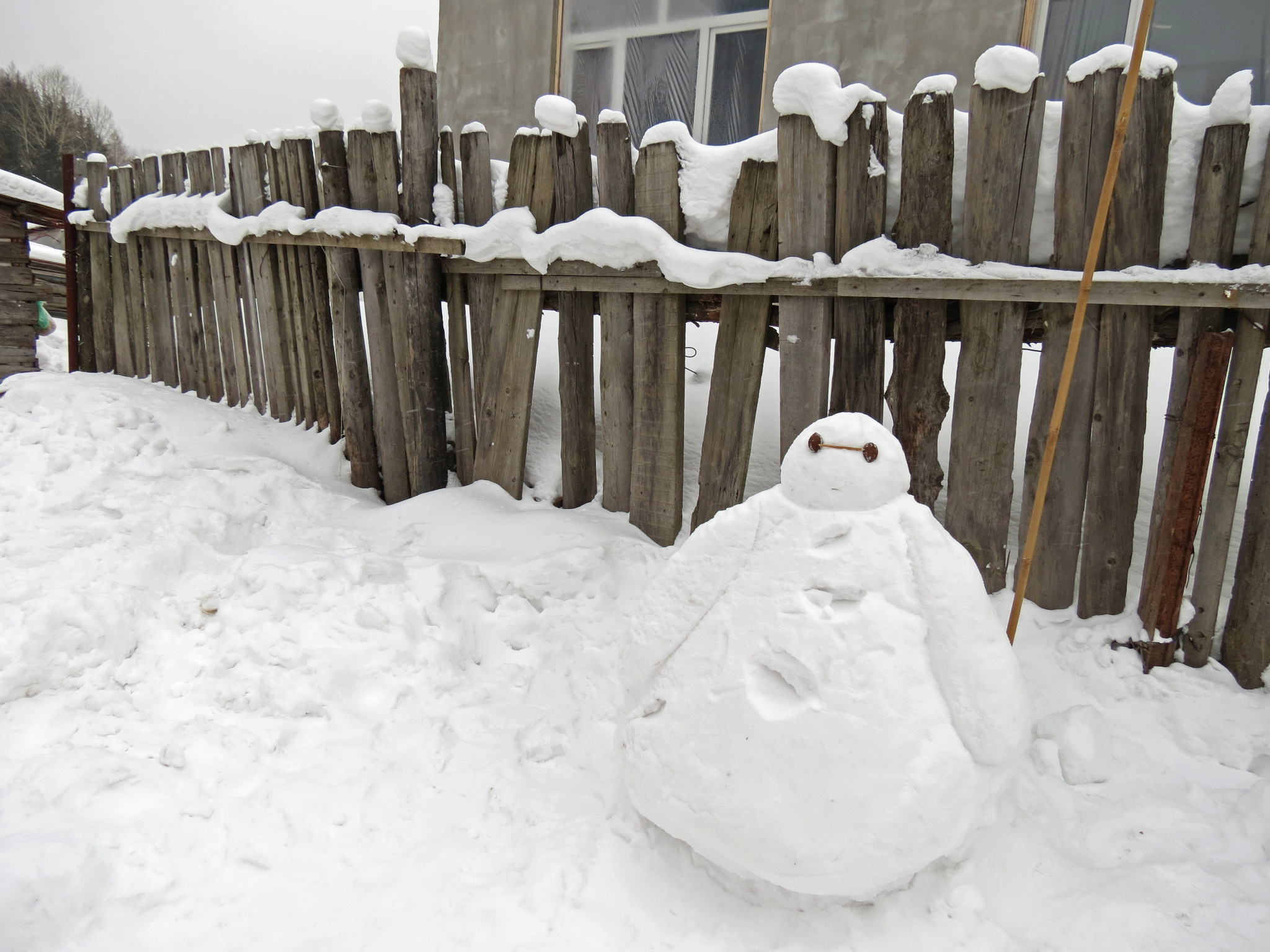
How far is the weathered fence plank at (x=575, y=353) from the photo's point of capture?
10.8 ft

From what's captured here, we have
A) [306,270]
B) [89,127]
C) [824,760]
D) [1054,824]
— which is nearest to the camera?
[824,760]

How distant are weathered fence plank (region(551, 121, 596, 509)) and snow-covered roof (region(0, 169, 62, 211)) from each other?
5869 mm

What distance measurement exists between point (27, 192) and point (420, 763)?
7.30 meters

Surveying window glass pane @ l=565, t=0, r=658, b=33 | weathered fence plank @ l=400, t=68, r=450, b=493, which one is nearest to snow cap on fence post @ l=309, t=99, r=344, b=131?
weathered fence plank @ l=400, t=68, r=450, b=493

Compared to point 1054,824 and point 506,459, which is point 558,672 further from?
point 1054,824

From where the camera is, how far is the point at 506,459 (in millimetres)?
3668

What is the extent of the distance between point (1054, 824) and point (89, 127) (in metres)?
34.3

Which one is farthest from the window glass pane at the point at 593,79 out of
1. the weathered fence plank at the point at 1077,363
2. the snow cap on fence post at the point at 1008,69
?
the weathered fence plank at the point at 1077,363

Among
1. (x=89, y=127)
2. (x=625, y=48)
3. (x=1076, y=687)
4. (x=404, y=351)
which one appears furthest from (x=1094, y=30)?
(x=89, y=127)

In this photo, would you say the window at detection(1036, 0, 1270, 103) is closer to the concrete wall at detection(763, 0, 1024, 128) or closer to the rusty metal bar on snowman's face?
the concrete wall at detection(763, 0, 1024, 128)

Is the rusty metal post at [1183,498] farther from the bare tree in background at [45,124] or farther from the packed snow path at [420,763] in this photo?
the bare tree in background at [45,124]

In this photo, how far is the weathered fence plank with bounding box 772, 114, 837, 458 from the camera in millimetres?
2730

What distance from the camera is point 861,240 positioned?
8.99ft

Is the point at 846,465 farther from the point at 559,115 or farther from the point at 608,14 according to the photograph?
the point at 608,14
